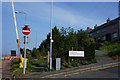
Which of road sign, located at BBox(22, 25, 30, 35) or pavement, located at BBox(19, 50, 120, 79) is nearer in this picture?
pavement, located at BBox(19, 50, 120, 79)

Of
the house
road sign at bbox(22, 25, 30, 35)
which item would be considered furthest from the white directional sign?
the house

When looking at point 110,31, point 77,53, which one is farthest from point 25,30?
point 110,31

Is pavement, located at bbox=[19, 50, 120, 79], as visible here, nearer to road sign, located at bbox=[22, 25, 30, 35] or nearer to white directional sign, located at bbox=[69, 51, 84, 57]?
white directional sign, located at bbox=[69, 51, 84, 57]

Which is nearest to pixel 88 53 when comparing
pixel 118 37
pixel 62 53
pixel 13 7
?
pixel 62 53

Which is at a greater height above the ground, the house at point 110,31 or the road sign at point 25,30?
the house at point 110,31

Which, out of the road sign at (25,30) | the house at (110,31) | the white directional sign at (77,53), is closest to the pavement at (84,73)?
the white directional sign at (77,53)

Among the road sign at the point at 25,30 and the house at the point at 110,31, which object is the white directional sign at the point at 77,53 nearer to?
the road sign at the point at 25,30

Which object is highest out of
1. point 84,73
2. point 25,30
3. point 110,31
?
point 110,31

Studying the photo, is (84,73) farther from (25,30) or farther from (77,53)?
(25,30)

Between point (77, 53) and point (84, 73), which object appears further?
point (77, 53)

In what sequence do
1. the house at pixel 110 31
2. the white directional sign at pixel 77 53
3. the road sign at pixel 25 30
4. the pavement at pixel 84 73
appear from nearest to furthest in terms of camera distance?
the pavement at pixel 84 73 → the road sign at pixel 25 30 → the white directional sign at pixel 77 53 → the house at pixel 110 31

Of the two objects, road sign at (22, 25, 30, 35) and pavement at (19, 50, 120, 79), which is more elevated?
road sign at (22, 25, 30, 35)

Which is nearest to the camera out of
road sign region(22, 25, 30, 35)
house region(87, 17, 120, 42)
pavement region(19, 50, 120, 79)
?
pavement region(19, 50, 120, 79)

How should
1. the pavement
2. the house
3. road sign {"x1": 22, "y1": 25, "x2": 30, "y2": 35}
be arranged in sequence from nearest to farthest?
1. the pavement
2. road sign {"x1": 22, "y1": 25, "x2": 30, "y2": 35}
3. the house
